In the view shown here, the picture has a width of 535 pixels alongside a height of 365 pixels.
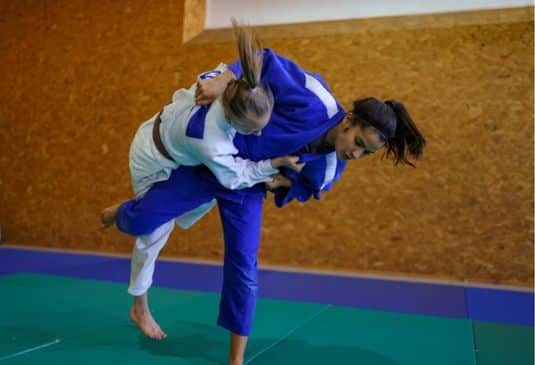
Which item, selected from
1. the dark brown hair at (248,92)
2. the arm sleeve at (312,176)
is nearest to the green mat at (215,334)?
the arm sleeve at (312,176)

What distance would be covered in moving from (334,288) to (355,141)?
2212 mm

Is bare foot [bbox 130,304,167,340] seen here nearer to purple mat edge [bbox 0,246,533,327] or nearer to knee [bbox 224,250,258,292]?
knee [bbox 224,250,258,292]

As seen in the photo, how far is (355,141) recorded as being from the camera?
2.02 m

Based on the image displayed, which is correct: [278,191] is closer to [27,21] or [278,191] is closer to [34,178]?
[34,178]

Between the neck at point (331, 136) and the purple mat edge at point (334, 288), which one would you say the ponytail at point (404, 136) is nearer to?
the neck at point (331, 136)

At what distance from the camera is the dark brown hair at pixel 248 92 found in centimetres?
176

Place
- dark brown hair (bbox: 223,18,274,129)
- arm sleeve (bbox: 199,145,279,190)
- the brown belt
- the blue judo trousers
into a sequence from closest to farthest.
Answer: dark brown hair (bbox: 223,18,274,129) < arm sleeve (bbox: 199,145,279,190) < the blue judo trousers < the brown belt

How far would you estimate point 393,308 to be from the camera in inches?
132

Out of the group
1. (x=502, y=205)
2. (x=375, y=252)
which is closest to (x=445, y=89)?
(x=502, y=205)

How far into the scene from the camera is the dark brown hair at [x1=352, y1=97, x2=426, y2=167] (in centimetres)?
200

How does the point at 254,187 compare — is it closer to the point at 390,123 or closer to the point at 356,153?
the point at 356,153

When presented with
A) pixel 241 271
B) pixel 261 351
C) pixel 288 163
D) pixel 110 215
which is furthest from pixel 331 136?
pixel 110 215

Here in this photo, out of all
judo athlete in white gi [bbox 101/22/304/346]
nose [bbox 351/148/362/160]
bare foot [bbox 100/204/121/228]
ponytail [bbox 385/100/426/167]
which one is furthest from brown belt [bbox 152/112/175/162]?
ponytail [bbox 385/100/426/167]

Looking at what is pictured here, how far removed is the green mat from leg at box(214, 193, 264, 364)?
0.54ft
